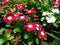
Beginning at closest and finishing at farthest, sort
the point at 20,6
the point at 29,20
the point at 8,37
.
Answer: the point at 8,37
the point at 29,20
the point at 20,6

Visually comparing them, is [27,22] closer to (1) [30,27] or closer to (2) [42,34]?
(1) [30,27]

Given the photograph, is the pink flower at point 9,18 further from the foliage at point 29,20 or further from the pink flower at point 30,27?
the pink flower at point 30,27

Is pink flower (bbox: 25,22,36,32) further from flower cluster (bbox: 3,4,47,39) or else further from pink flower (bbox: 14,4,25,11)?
pink flower (bbox: 14,4,25,11)

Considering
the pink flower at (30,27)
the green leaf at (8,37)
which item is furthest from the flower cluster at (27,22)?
the green leaf at (8,37)

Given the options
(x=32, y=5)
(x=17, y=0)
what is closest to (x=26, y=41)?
(x=32, y=5)

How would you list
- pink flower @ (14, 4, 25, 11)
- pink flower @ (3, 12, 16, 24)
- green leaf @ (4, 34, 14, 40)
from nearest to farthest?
green leaf @ (4, 34, 14, 40)
pink flower @ (3, 12, 16, 24)
pink flower @ (14, 4, 25, 11)

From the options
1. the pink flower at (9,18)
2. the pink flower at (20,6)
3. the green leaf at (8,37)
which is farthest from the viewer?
the pink flower at (20,6)

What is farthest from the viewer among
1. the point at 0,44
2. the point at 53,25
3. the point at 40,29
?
the point at 53,25

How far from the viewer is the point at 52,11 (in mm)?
3332

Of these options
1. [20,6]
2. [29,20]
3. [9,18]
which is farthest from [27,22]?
[20,6]

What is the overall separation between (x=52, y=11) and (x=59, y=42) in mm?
476

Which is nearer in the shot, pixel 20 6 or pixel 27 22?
pixel 27 22

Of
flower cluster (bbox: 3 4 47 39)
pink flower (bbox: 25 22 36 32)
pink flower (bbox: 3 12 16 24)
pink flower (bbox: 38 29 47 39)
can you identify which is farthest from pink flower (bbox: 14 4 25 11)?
pink flower (bbox: 38 29 47 39)

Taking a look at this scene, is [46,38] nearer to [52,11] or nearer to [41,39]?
[41,39]
